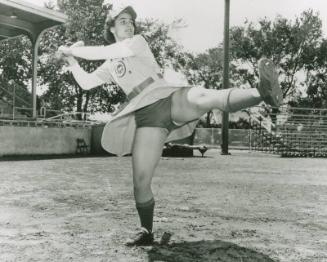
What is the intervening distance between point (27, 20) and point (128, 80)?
15.8m

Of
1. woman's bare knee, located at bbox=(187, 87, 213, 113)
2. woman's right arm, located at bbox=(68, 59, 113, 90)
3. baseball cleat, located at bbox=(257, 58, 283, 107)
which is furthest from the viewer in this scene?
woman's right arm, located at bbox=(68, 59, 113, 90)

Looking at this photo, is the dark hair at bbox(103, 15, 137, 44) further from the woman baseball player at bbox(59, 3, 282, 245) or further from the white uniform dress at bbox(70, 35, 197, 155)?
the white uniform dress at bbox(70, 35, 197, 155)

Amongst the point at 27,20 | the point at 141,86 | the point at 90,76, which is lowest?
the point at 141,86

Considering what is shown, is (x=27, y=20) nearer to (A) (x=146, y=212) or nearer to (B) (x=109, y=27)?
(B) (x=109, y=27)

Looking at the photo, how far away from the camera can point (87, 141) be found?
2072cm

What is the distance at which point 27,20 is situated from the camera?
1819cm

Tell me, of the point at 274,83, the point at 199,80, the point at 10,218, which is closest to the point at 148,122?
the point at 274,83

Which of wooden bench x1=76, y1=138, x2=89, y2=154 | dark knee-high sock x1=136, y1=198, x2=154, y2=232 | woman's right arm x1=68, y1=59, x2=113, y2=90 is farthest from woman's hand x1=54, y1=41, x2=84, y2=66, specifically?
wooden bench x1=76, y1=138, x2=89, y2=154

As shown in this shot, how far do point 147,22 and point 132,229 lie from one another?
40.2 metres

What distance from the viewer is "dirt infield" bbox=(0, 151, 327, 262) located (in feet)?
11.4

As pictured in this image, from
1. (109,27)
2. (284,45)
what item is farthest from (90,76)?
(284,45)

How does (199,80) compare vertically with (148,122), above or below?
above

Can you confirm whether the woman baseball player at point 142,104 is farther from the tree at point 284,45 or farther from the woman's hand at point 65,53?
the tree at point 284,45

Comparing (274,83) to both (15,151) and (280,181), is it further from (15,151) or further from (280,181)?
(15,151)
